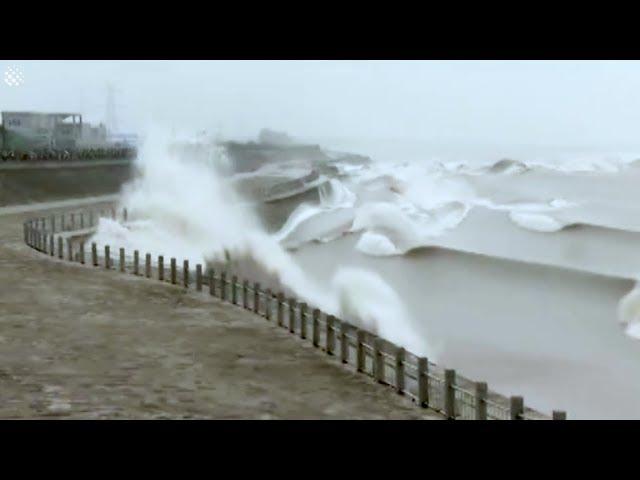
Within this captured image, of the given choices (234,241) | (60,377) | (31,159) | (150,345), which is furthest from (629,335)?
(31,159)

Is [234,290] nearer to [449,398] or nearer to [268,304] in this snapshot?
[268,304]

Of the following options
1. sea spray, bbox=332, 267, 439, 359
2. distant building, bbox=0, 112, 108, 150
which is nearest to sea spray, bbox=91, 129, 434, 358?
sea spray, bbox=332, 267, 439, 359

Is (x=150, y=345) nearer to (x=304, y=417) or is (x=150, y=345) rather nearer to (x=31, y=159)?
(x=304, y=417)

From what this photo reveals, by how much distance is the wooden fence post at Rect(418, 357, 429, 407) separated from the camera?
1000cm

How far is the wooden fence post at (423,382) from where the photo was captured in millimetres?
10000

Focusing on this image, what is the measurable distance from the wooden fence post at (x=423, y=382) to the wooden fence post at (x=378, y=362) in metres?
1.08

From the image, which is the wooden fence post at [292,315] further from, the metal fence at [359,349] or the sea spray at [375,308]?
the sea spray at [375,308]

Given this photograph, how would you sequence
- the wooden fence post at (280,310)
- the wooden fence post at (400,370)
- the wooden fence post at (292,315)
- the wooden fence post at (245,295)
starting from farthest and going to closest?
the wooden fence post at (245,295) < the wooden fence post at (280,310) < the wooden fence post at (292,315) < the wooden fence post at (400,370)

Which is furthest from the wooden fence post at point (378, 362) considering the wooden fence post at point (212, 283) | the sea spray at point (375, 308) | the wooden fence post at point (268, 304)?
the sea spray at point (375, 308)

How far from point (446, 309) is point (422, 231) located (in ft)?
50.9

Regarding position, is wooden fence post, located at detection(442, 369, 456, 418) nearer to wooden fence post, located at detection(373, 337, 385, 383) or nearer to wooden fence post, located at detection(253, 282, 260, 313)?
wooden fence post, located at detection(373, 337, 385, 383)

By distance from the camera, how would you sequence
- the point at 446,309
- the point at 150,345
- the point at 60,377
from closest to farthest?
the point at 60,377
the point at 150,345
the point at 446,309

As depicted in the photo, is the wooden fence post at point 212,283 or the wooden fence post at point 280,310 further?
the wooden fence post at point 212,283

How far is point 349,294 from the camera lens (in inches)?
1101
